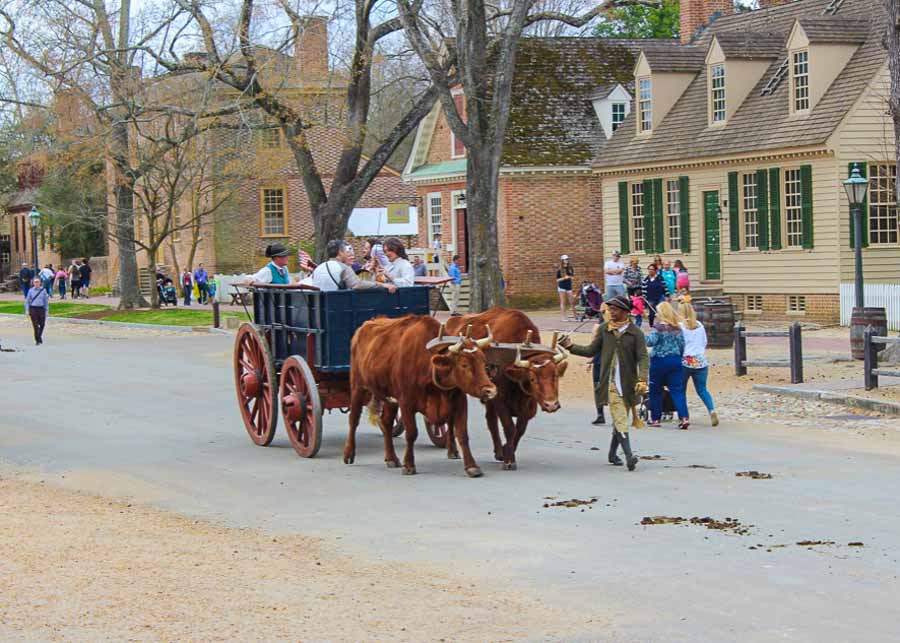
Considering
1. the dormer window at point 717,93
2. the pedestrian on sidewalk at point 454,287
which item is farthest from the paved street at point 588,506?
the pedestrian on sidewalk at point 454,287

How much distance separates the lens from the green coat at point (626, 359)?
14.0 m

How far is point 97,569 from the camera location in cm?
961

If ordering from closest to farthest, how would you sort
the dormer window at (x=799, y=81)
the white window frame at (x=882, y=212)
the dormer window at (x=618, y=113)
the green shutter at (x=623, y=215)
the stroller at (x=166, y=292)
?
1. the white window frame at (x=882, y=212)
2. the dormer window at (x=799, y=81)
3. the green shutter at (x=623, y=215)
4. the dormer window at (x=618, y=113)
5. the stroller at (x=166, y=292)

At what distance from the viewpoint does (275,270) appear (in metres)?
16.4

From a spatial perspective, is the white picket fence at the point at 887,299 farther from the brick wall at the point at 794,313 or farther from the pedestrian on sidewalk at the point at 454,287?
the pedestrian on sidewalk at the point at 454,287

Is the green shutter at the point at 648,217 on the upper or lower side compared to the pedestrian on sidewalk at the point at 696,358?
upper

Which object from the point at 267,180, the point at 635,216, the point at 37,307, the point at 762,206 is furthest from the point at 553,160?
the point at 37,307

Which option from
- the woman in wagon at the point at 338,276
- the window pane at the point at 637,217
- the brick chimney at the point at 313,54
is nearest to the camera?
the woman in wagon at the point at 338,276

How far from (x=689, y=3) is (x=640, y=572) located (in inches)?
1542

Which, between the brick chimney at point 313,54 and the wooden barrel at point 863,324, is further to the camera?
the brick chimney at point 313,54

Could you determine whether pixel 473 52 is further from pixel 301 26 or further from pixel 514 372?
pixel 514 372

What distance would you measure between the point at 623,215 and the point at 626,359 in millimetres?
27830

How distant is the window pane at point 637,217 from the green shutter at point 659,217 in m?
0.90

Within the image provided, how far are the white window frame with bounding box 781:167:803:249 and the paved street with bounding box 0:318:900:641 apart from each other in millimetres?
17232
